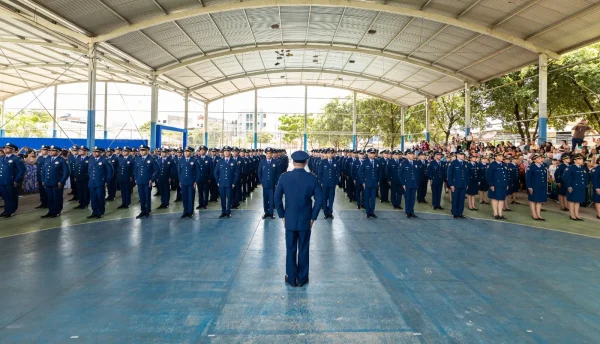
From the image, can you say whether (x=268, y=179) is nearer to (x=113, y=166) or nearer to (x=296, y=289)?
(x=296, y=289)

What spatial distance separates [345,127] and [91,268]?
28.9 metres

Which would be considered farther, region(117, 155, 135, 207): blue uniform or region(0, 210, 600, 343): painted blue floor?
region(117, 155, 135, 207): blue uniform

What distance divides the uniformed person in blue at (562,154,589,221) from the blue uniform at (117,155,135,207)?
12.0 meters

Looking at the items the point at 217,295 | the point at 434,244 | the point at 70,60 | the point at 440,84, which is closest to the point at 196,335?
the point at 217,295

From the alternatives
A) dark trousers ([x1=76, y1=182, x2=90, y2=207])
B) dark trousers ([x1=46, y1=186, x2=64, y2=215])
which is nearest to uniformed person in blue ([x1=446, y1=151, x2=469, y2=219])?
dark trousers ([x1=46, y1=186, x2=64, y2=215])

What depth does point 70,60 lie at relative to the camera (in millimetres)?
19469

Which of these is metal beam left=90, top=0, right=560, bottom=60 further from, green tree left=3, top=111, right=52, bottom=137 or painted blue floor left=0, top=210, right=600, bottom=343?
green tree left=3, top=111, right=52, bottom=137

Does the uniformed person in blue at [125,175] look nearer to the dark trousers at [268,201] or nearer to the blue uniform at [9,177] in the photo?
the blue uniform at [9,177]

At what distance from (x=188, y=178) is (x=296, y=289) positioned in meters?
5.27

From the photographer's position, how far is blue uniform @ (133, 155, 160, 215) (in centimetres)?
854

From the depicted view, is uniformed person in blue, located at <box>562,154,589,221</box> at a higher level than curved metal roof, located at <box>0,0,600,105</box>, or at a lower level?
lower

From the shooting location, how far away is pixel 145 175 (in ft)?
28.0

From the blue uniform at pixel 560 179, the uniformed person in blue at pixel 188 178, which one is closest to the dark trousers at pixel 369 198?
the uniformed person in blue at pixel 188 178

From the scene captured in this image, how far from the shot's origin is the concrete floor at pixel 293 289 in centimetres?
320
